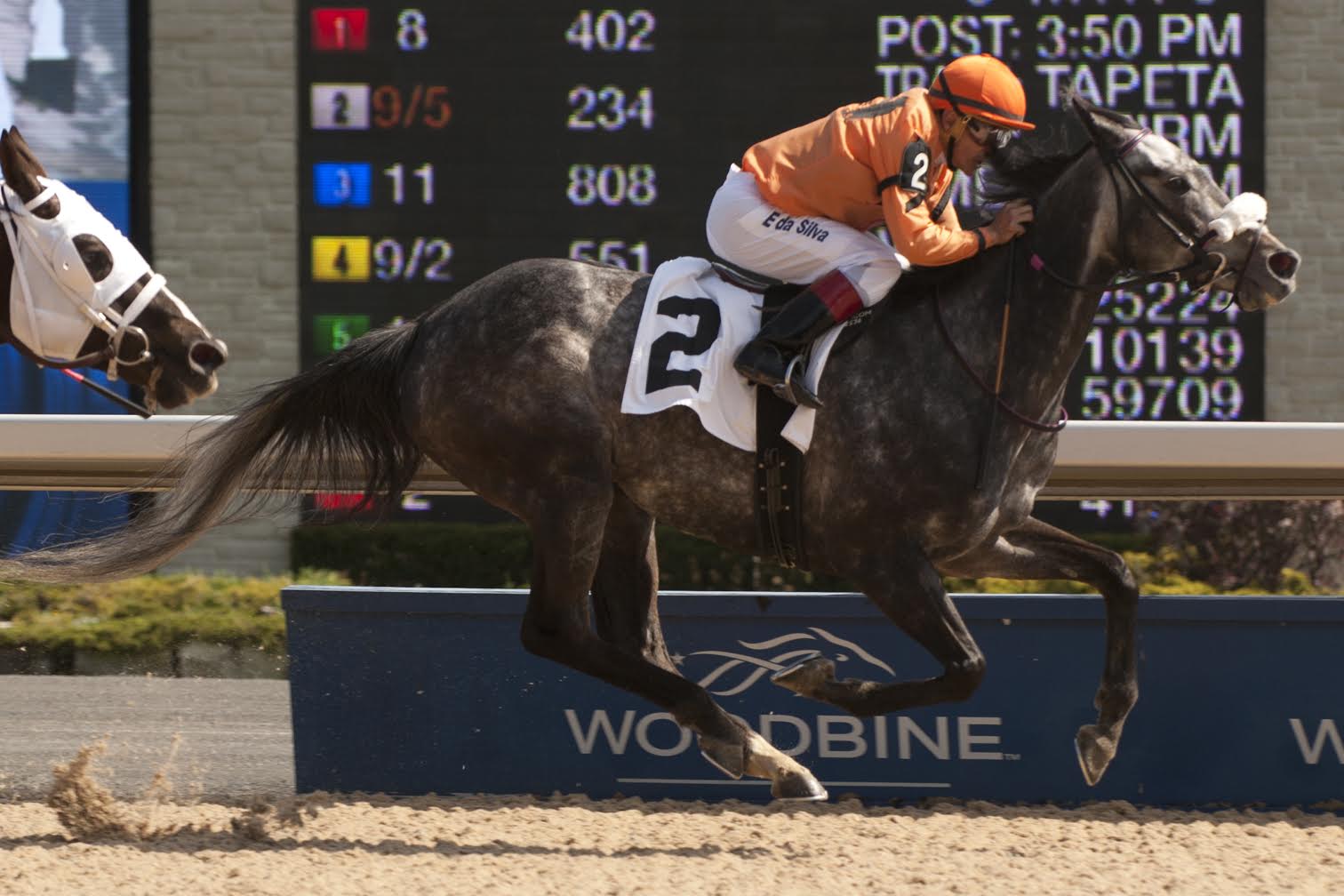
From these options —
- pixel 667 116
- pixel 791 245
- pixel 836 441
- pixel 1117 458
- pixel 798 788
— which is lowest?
pixel 798 788

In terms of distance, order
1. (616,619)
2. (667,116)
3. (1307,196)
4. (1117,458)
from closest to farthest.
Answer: (616,619) → (1117,458) → (667,116) → (1307,196)

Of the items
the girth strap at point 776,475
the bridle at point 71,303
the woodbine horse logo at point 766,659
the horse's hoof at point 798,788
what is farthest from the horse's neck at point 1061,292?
the bridle at point 71,303

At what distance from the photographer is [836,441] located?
14.2 ft

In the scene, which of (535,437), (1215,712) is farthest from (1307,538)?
(535,437)

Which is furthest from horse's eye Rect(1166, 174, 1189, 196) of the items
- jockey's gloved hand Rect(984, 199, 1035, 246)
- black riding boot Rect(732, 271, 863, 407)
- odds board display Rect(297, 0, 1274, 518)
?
odds board display Rect(297, 0, 1274, 518)

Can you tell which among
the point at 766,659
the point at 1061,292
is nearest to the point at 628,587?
the point at 766,659

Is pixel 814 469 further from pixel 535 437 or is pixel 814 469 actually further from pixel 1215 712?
pixel 1215 712

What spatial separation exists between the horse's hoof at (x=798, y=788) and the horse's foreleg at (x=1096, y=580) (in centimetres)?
64

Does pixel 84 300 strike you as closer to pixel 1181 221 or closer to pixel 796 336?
pixel 796 336

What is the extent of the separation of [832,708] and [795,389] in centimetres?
102

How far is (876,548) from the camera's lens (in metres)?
4.29

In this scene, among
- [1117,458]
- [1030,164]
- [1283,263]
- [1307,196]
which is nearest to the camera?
[1283,263]

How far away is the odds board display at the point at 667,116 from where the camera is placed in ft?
25.9

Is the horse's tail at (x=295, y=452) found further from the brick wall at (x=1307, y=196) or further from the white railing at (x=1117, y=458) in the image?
the brick wall at (x=1307, y=196)
